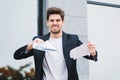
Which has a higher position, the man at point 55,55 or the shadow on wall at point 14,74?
the man at point 55,55

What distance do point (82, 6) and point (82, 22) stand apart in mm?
206

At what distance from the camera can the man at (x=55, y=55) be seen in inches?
96.4

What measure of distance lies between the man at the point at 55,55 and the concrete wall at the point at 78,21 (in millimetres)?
1783

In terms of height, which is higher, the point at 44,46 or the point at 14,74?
the point at 44,46

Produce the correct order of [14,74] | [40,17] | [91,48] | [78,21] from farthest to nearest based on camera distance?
[78,21]
[40,17]
[14,74]
[91,48]

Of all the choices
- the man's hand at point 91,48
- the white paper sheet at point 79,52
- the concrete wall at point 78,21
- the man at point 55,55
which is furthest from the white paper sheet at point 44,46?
the concrete wall at point 78,21

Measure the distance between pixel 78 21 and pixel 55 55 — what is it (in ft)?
6.82

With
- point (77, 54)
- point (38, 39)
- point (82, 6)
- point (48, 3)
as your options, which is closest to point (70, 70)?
point (77, 54)

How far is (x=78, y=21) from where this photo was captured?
4.52m

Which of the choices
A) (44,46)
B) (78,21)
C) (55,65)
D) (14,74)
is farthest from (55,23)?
(78,21)

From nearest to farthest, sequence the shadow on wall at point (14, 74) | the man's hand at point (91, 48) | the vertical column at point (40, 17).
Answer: the man's hand at point (91, 48) → the shadow on wall at point (14, 74) → the vertical column at point (40, 17)

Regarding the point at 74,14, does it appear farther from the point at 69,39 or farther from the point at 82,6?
the point at 69,39

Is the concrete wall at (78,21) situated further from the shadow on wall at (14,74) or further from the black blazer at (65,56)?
the black blazer at (65,56)

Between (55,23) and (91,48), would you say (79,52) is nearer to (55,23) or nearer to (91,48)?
(91,48)
